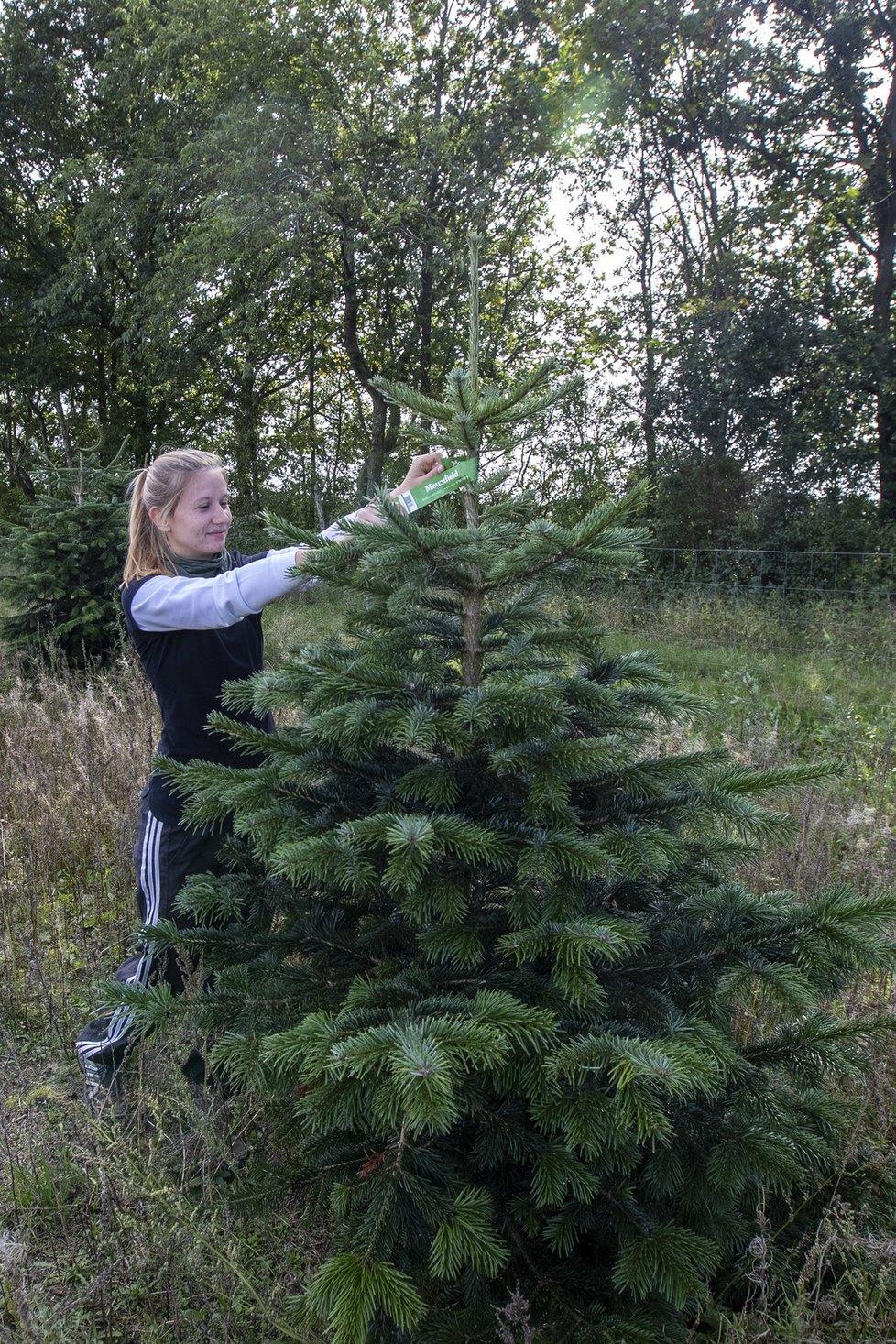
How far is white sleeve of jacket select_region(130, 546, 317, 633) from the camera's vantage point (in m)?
2.32

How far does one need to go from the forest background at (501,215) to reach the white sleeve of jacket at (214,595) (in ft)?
50.0

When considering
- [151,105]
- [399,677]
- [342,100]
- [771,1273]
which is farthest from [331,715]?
[151,105]

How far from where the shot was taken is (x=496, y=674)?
78.5 inches

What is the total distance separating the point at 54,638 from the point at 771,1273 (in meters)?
7.17

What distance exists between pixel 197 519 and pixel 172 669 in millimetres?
484

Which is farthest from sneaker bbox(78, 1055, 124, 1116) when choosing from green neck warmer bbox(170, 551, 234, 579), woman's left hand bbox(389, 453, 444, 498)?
woman's left hand bbox(389, 453, 444, 498)

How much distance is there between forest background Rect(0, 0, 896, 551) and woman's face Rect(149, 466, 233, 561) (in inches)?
585

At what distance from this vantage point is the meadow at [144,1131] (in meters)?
1.93

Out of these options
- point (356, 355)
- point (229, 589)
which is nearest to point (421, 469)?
point (229, 589)

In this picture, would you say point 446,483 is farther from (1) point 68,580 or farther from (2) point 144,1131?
(1) point 68,580

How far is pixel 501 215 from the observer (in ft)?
69.3

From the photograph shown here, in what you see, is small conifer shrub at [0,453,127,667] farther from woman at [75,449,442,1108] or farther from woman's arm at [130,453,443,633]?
woman's arm at [130,453,443,633]

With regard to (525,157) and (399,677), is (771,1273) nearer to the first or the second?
(399,677)

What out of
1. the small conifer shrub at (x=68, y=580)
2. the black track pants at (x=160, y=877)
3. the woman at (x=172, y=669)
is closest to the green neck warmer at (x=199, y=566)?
the woman at (x=172, y=669)
